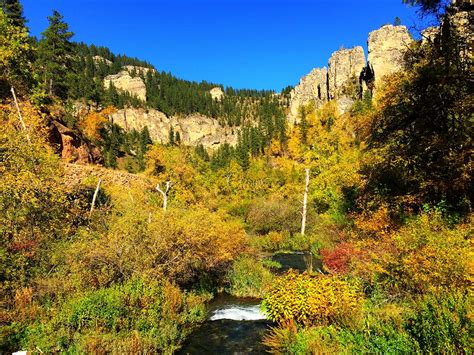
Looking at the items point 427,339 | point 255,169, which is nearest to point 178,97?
point 255,169

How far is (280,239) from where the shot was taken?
30000mm

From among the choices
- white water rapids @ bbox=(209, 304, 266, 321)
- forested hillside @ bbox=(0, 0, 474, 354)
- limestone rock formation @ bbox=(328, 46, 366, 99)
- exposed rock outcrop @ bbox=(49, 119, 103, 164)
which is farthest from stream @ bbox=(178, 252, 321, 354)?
Answer: limestone rock formation @ bbox=(328, 46, 366, 99)

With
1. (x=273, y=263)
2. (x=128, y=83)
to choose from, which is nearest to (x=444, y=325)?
(x=273, y=263)

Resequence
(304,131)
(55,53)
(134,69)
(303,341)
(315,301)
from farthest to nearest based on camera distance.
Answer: (134,69), (304,131), (55,53), (315,301), (303,341)

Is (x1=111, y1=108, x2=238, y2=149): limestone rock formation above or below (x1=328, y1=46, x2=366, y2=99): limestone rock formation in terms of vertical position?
below

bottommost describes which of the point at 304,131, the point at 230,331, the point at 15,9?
the point at 230,331

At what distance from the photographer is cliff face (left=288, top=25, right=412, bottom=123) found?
91.0 metres

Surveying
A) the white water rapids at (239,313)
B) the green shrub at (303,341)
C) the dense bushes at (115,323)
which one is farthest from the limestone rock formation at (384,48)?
the dense bushes at (115,323)

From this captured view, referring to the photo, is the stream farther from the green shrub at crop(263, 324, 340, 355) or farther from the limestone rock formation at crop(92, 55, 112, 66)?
the limestone rock formation at crop(92, 55, 112, 66)

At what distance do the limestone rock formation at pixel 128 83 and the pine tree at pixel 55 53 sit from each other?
104m

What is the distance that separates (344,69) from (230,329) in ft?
386

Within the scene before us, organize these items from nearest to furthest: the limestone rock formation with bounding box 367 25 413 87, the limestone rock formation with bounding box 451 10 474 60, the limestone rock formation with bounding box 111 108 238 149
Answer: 1. the limestone rock formation with bounding box 451 10 474 60
2. the limestone rock formation with bounding box 367 25 413 87
3. the limestone rock formation with bounding box 111 108 238 149

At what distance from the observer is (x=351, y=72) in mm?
112688

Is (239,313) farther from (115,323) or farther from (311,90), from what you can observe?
(311,90)
